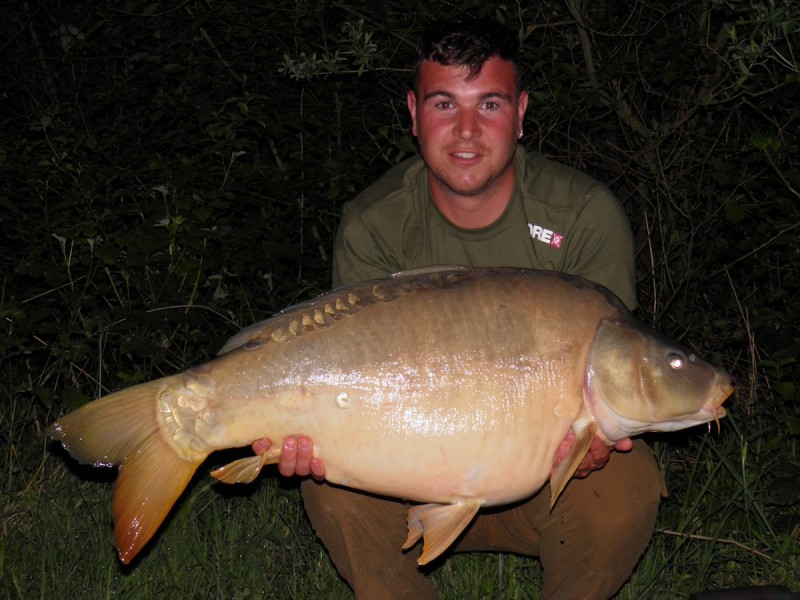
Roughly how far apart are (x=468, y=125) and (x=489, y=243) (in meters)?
0.30

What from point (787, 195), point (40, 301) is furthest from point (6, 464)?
point (787, 195)

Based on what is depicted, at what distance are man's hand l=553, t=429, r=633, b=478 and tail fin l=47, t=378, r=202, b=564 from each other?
793 millimetres

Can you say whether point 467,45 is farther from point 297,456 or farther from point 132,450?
point 132,450

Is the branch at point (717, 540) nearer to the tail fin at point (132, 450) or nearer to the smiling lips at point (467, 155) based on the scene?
the smiling lips at point (467, 155)

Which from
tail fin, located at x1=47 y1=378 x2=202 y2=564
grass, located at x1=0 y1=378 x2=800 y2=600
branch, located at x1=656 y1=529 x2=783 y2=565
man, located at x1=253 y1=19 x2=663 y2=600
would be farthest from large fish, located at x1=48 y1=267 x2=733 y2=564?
branch, located at x1=656 y1=529 x2=783 y2=565

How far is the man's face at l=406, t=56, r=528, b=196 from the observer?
2400 mm

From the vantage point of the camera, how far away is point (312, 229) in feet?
12.4

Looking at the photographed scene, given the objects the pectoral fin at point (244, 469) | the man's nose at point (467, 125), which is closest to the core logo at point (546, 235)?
the man's nose at point (467, 125)

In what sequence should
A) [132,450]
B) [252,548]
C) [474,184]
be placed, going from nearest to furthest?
[132,450] < [474,184] < [252,548]

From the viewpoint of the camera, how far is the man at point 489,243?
2230 millimetres

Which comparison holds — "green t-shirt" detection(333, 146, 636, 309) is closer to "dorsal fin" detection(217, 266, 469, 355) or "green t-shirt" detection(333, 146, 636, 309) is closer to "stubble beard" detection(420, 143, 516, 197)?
"stubble beard" detection(420, 143, 516, 197)

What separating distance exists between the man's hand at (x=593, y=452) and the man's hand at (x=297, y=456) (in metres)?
0.50

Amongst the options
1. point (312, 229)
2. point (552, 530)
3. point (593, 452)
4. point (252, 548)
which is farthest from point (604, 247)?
point (312, 229)

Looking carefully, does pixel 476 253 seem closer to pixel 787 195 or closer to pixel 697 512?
pixel 697 512
